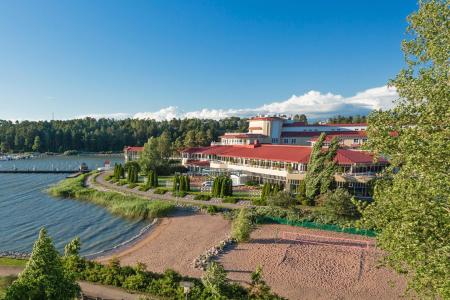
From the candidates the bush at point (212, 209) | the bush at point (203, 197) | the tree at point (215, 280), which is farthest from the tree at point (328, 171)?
the tree at point (215, 280)

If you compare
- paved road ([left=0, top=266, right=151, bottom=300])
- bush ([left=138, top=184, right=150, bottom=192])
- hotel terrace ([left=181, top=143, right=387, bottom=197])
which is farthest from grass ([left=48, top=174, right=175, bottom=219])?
paved road ([left=0, top=266, right=151, bottom=300])

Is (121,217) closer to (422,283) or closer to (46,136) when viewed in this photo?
(422,283)

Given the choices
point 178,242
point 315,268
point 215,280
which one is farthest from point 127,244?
point 315,268

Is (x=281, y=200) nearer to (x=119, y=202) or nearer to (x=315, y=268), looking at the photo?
(x=315, y=268)

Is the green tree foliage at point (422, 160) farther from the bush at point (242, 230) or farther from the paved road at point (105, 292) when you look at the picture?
the bush at point (242, 230)

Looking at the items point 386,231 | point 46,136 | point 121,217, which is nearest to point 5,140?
point 46,136
